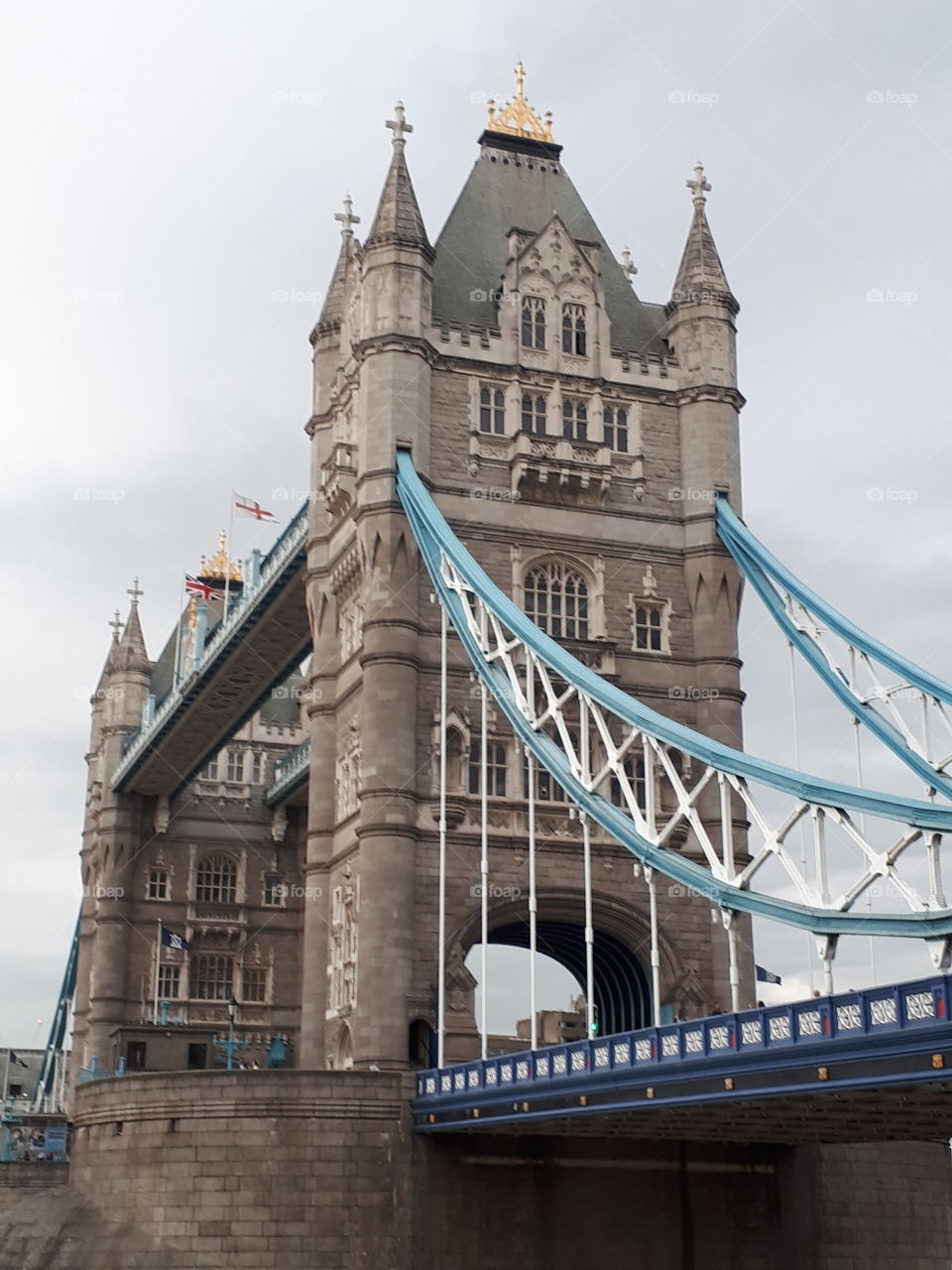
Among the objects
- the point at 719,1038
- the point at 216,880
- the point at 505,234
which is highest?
the point at 505,234

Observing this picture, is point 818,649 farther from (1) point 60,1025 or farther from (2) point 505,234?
(1) point 60,1025

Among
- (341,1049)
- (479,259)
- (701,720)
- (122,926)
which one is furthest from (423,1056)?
(122,926)

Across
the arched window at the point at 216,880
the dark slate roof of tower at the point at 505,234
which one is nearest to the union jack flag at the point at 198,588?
the arched window at the point at 216,880

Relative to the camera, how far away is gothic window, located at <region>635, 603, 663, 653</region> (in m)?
45.7

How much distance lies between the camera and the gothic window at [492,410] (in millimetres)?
46375

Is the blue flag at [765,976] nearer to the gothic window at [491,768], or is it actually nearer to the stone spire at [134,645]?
the gothic window at [491,768]

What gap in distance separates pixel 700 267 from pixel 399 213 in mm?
8787

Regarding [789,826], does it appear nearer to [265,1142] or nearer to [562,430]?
[265,1142]

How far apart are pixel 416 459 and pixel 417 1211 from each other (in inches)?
738

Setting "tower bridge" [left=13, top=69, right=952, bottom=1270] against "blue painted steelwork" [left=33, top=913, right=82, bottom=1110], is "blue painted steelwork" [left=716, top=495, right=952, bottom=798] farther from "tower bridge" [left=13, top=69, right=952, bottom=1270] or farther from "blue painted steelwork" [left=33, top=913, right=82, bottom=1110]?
"blue painted steelwork" [left=33, top=913, right=82, bottom=1110]

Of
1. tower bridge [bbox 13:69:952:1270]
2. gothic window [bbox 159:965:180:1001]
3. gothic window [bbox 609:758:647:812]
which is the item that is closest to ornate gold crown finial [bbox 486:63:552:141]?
tower bridge [bbox 13:69:952:1270]

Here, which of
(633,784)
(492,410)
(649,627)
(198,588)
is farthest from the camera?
(198,588)

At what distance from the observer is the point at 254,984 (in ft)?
239

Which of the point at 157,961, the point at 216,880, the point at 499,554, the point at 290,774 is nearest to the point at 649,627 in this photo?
the point at 499,554
